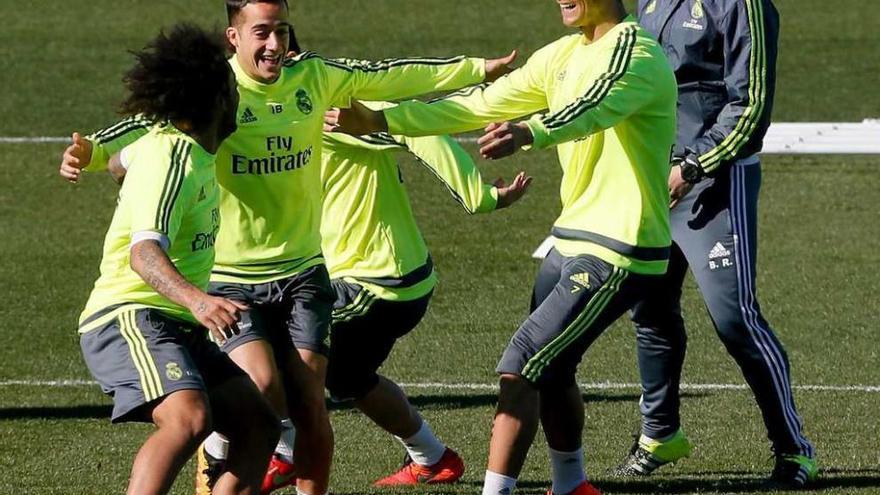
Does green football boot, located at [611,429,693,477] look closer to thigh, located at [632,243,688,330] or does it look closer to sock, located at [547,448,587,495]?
thigh, located at [632,243,688,330]

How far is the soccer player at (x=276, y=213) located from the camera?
746cm

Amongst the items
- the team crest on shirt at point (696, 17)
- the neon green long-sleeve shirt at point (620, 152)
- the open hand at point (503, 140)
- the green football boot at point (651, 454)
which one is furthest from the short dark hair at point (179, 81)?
the green football boot at point (651, 454)

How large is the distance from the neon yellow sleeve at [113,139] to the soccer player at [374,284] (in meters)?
0.90

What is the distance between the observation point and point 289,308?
762 centimetres

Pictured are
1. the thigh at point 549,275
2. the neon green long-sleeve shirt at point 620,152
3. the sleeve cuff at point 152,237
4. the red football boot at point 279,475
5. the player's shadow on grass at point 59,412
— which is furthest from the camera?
the player's shadow on grass at point 59,412

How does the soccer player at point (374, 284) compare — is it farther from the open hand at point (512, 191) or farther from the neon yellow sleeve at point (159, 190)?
the neon yellow sleeve at point (159, 190)

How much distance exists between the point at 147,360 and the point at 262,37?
1.60 metres

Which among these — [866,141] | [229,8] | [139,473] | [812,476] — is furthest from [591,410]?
[866,141]

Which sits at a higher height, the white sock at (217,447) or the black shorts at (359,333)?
the black shorts at (359,333)

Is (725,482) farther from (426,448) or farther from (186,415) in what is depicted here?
(186,415)

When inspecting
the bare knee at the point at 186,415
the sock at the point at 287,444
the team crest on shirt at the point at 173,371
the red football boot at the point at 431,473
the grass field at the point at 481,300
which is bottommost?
the grass field at the point at 481,300

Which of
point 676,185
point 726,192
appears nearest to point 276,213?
point 676,185

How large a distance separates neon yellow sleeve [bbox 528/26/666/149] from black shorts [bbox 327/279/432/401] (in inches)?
61.6

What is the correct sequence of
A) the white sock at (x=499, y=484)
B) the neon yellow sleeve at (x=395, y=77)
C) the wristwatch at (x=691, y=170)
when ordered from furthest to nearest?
the wristwatch at (x=691, y=170) < the neon yellow sleeve at (x=395, y=77) < the white sock at (x=499, y=484)
